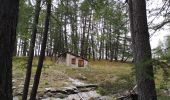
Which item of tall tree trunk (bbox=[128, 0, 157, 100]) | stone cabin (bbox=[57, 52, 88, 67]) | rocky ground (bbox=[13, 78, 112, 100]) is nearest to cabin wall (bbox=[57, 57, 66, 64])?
stone cabin (bbox=[57, 52, 88, 67])

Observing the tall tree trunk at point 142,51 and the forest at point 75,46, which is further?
the tall tree trunk at point 142,51

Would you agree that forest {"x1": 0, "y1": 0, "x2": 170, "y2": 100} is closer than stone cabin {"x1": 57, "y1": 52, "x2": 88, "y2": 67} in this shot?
Yes

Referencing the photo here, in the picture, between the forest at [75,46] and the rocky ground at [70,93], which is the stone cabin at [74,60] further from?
the rocky ground at [70,93]

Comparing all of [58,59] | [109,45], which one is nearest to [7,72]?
[58,59]

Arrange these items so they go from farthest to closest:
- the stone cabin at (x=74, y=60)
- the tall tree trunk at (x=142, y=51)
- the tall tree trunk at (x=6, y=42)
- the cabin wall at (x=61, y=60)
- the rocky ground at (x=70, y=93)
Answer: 1. the cabin wall at (x=61, y=60)
2. the stone cabin at (x=74, y=60)
3. the rocky ground at (x=70, y=93)
4. the tall tree trunk at (x=142, y=51)
5. the tall tree trunk at (x=6, y=42)

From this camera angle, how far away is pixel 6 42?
3.42m

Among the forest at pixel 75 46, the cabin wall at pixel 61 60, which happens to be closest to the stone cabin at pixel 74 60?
the cabin wall at pixel 61 60

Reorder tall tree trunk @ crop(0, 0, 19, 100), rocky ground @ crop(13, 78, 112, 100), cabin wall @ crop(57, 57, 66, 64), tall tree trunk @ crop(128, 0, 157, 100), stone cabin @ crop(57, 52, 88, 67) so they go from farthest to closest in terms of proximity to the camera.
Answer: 1. cabin wall @ crop(57, 57, 66, 64)
2. stone cabin @ crop(57, 52, 88, 67)
3. rocky ground @ crop(13, 78, 112, 100)
4. tall tree trunk @ crop(128, 0, 157, 100)
5. tall tree trunk @ crop(0, 0, 19, 100)

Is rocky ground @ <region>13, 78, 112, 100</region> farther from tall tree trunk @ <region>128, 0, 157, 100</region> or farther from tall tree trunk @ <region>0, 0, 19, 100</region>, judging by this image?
tall tree trunk @ <region>0, 0, 19, 100</region>

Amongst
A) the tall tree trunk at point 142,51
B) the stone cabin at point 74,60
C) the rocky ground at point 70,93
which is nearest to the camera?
the tall tree trunk at point 142,51

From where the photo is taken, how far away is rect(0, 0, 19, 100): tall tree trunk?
11.0 ft

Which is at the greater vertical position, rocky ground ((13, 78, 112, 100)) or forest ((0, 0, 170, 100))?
forest ((0, 0, 170, 100))

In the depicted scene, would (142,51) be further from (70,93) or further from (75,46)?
(70,93)

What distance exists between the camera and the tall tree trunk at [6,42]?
337 centimetres
